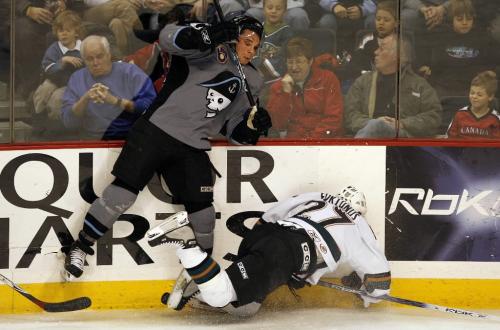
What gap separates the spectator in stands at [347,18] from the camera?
477cm

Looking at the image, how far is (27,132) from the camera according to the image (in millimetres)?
4727

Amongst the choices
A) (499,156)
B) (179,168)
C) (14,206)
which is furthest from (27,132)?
(499,156)

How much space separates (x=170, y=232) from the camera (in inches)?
175

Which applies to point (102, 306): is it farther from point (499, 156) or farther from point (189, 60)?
point (499, 156)

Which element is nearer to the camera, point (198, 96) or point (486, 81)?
point (198, 96)

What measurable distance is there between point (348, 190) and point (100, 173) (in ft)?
3.55

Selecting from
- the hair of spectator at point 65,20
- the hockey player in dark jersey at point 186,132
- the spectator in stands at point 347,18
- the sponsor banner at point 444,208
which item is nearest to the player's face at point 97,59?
the hair of spectator at point 65,20

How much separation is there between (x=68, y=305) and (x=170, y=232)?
0.59m

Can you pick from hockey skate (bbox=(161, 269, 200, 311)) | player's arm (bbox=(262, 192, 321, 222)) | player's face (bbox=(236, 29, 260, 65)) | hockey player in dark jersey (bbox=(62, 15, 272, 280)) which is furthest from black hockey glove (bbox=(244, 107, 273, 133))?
hockey skate (bbox=(161, 269, 200, 311))

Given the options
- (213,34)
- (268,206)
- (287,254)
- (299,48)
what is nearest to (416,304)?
(287,254)

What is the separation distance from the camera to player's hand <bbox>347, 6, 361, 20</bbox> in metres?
4.77

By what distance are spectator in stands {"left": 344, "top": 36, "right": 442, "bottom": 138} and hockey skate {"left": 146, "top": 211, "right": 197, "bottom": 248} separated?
0.90m

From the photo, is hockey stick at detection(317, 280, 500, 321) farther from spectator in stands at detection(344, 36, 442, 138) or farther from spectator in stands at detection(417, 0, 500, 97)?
spectator in stands at detection(417, 0, 500, 97)

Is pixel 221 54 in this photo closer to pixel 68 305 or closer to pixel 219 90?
pixel 219 90
